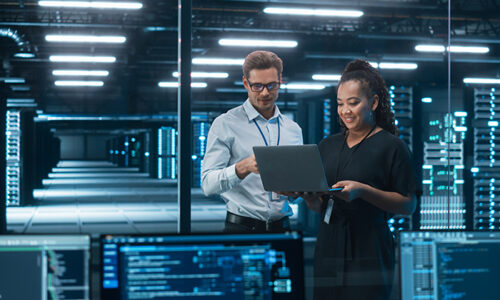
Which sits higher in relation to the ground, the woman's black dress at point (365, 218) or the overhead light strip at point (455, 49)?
the overhead light strip at point (455, 49)

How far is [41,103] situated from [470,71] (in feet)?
21.2

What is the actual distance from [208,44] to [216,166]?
6.66m

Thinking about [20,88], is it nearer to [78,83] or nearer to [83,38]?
[78,83]

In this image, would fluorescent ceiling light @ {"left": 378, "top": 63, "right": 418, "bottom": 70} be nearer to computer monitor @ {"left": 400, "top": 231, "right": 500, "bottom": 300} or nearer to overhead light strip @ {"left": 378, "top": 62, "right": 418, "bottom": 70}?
overhead light strip @ {"left": 378, "top": 62, "right": 418, "bottom": 70}

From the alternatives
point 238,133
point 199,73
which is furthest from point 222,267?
point 199,73

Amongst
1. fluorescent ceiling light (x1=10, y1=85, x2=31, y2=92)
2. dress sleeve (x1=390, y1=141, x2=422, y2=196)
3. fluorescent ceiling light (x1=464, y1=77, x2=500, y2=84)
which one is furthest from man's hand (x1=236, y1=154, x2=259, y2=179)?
fluorescent ceiling light (x1=10, y1=85, x2=31, y2=92)

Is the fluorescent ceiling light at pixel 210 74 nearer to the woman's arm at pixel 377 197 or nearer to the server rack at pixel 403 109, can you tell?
the server rack at pixel 403 109

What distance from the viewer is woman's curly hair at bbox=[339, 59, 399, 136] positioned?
199 centimetres

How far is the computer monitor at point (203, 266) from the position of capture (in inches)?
50.8

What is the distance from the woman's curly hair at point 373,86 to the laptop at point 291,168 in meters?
0.35

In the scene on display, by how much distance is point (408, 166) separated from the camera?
6.27ft

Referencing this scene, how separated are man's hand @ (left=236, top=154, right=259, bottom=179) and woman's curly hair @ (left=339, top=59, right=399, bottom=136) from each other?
32cm

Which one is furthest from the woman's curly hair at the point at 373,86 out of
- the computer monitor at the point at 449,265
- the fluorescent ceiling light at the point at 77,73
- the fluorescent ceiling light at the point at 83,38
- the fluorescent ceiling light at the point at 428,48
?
the fluorescent ceiling light at the point at 428,48

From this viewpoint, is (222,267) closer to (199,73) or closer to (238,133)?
(238,133)
